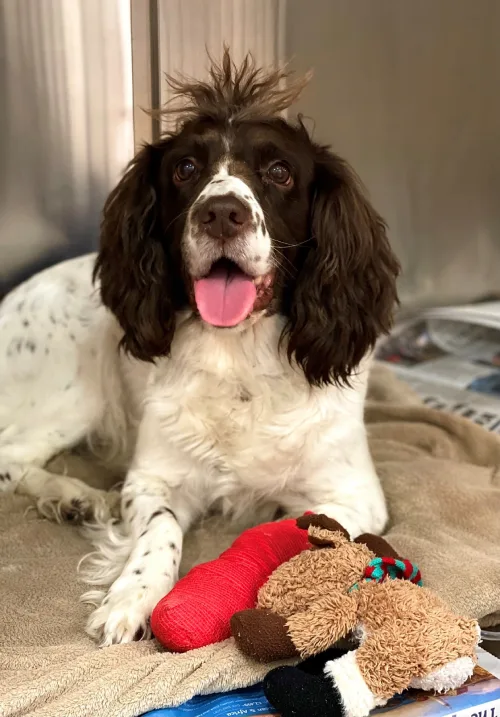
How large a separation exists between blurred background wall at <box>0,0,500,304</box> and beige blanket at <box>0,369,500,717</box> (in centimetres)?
112

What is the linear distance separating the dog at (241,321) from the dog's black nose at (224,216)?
0.10 ft

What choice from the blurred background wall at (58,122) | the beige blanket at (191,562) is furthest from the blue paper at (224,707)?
the blurred background wall at (58,122)

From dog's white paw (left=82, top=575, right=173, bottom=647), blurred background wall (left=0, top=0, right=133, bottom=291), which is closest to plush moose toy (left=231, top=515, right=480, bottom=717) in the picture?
dog's white paw (left=82, top=575, right=173, bottom=647)

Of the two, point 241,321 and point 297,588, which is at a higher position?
point 241,321

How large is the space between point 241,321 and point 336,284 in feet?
0.84

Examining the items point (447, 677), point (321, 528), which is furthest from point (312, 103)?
point (447, 677)

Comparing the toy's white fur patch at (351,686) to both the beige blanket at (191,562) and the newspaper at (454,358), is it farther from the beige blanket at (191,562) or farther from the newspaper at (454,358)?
the newspaper at (454,358)

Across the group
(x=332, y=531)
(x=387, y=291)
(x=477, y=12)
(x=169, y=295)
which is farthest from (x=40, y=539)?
(x=477, y=12)

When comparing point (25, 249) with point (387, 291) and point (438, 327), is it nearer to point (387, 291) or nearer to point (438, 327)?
point (387, 291)

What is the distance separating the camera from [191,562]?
1.68 m

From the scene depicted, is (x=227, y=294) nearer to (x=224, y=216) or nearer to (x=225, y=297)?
(x=225, y=297)

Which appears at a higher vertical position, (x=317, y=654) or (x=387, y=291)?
(x=387, y=291)

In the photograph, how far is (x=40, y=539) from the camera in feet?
5.81

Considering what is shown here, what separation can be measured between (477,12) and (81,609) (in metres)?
2.97
